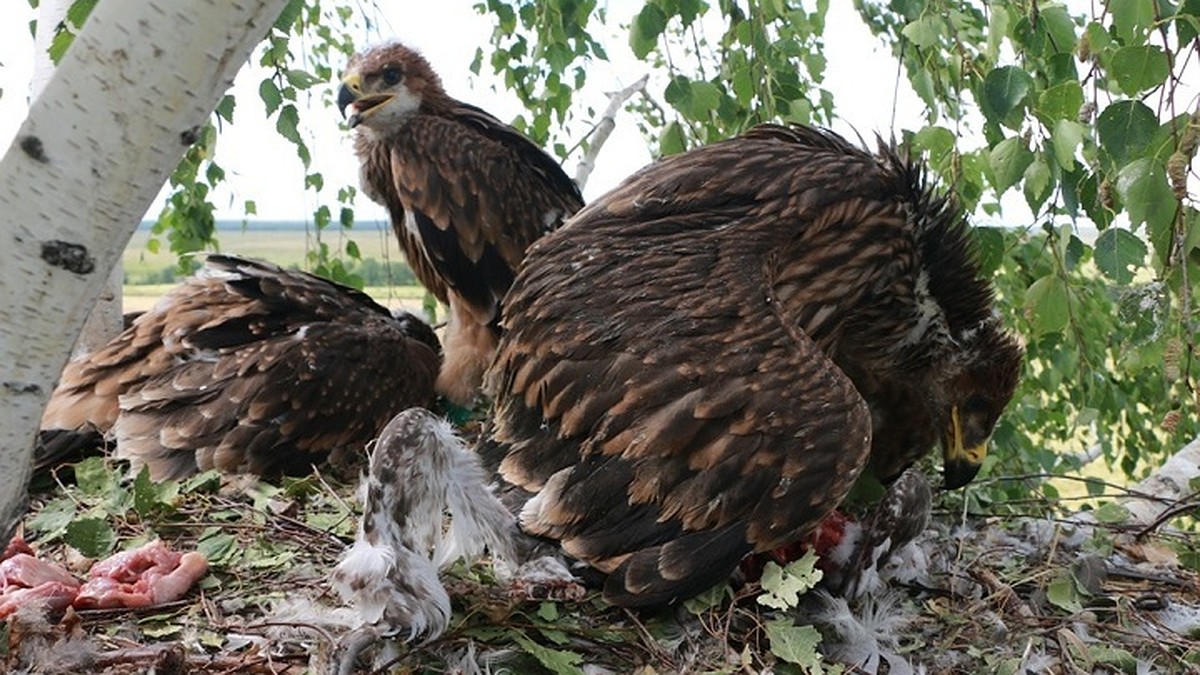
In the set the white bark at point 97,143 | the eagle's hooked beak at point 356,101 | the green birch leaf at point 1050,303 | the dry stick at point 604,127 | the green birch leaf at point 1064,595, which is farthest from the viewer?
the dry stick at point 604,127

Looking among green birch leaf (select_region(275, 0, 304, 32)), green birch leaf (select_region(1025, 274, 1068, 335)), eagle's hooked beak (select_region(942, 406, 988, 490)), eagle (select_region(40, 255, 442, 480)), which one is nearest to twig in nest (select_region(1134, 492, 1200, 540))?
eagle's hooked beak (select_region(942, 406, 988, 490))

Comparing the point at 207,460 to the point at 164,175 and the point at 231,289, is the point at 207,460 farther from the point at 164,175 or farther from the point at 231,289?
the point at 164,175

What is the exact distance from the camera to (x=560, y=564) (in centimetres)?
277

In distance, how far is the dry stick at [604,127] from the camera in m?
5.23

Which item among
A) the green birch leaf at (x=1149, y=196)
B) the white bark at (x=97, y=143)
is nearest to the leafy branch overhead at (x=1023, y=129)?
the green birch leaf at (x=1149, y=196)

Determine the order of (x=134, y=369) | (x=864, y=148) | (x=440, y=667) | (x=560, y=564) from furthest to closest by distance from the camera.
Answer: (x=134, y=369) < (x=864, y=148) < (x=560, y=564) < (x=440, y=667)

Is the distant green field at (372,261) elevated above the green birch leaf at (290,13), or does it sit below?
below

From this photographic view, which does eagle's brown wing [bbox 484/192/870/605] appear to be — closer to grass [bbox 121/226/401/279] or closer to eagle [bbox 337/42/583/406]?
eagle [bbox 337/42/583/406]

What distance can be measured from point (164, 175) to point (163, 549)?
59.1 inches

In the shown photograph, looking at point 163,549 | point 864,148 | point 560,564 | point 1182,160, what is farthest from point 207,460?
point 1182,160

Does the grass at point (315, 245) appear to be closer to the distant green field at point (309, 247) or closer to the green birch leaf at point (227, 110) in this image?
the distant green field at point (309, 247)

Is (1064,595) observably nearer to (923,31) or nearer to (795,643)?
(795,643)

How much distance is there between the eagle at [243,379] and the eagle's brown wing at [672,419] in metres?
1.22

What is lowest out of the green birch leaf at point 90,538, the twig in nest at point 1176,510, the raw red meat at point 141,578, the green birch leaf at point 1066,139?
the twig in nest at point 1176,510
